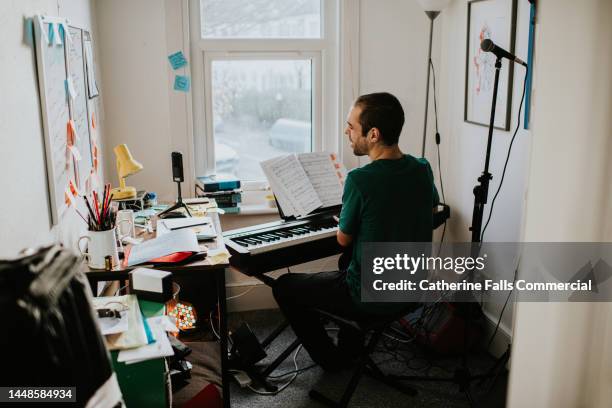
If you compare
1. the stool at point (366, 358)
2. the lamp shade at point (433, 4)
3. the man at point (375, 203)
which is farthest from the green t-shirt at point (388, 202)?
the lamp shade at point (433, 4)

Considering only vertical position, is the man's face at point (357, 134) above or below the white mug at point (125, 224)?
above

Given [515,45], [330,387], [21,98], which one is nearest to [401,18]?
[515,45]

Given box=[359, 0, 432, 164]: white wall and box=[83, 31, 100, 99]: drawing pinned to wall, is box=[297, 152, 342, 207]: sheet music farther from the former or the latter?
box=[83, 31, 100, 99]: drawing pinned to wall

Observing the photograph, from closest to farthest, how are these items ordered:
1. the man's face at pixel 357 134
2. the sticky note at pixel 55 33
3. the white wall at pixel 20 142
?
the white wall at pixel 20 142
the sticky note at pixel 55 33
the man's face at pixel 357 134

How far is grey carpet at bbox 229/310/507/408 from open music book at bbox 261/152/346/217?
0.76 metres

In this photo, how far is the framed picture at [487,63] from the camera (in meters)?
2.85

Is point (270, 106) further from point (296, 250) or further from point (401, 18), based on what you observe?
point (296, 250)

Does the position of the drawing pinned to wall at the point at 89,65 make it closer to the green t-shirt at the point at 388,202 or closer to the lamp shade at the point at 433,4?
the green t-shirt at the point at 388,202

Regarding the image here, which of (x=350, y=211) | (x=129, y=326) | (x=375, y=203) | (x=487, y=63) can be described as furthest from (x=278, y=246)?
(x=487, y=63)

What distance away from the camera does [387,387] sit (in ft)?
9.21

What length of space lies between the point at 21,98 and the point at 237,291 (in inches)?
79.2

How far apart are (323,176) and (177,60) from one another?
100 cm

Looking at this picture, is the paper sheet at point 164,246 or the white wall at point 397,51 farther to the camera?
the white wall at point 397,51

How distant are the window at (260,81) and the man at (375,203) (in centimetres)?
110
